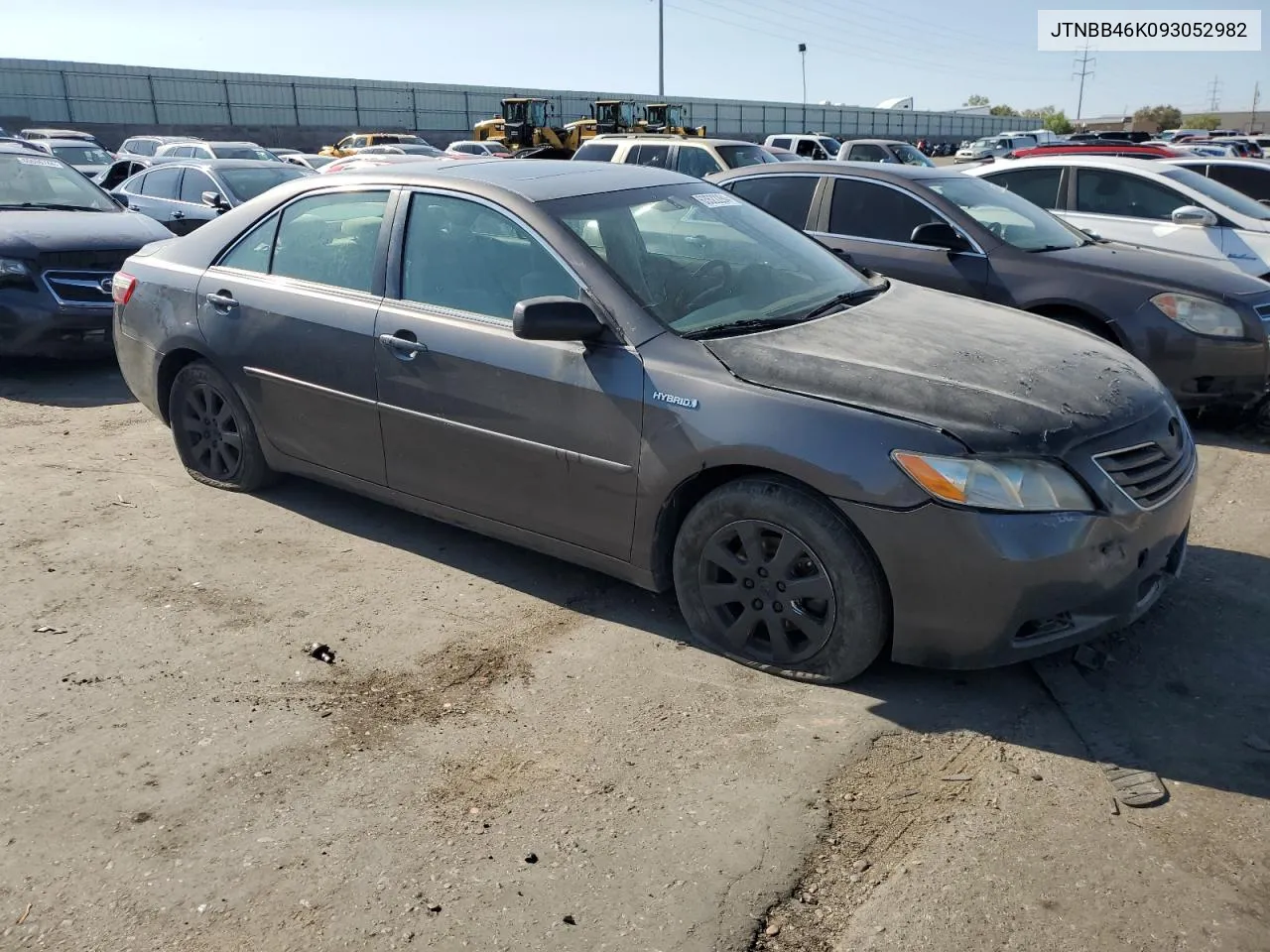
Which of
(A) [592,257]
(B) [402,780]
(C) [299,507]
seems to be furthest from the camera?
(C) [299,507]

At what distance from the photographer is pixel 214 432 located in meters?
5.45

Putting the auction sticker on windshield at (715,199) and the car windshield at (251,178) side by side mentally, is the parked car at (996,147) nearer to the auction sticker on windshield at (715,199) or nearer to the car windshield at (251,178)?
the car windshield at (251,178)

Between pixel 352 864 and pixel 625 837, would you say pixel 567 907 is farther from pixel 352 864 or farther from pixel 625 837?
pixel 352 864

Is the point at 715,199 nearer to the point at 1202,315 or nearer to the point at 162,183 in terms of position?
the point at 1202,315

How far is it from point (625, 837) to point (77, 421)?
568 cm

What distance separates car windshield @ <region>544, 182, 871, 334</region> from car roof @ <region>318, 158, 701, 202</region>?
8 centimetres

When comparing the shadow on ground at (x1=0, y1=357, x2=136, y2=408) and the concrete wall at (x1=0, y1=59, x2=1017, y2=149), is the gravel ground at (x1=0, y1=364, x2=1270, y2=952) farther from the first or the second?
the concrete wall at (x1=0, y1=59, x2=1017, y2=149)

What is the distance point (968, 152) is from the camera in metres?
44.0

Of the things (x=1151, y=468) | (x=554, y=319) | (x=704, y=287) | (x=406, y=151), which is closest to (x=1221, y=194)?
(x=1151, y=468)

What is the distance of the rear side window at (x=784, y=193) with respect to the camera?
25.2 ft

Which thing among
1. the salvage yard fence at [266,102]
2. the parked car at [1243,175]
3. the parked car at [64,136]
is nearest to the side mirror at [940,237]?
the parked car at [1243,175]

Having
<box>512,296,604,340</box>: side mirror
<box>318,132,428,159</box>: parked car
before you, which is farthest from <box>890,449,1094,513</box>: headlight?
<box>318,132,428,159</box>: parked car

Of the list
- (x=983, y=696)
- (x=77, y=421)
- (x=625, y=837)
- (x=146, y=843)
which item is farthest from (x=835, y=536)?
(x=77, y=421)

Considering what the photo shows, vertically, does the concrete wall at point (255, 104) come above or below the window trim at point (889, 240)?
above
